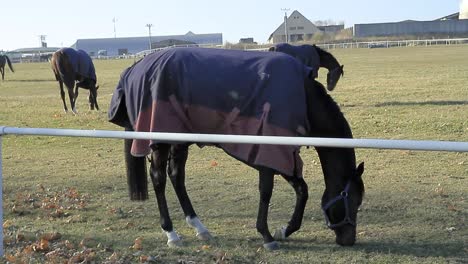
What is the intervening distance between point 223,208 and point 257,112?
79.9 inches

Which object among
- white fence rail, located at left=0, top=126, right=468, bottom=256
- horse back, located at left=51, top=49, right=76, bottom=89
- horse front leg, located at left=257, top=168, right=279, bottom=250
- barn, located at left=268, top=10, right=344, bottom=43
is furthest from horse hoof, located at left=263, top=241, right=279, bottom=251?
barn, located at left=268, top=10, right=344, bottom=43

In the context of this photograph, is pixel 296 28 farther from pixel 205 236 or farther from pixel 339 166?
pixel 339 166

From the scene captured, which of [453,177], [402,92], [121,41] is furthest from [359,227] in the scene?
[121,41]

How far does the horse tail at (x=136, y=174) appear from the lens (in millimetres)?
6328

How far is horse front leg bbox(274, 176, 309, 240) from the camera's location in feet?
18.9

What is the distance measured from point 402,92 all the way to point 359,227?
13017 millimetres

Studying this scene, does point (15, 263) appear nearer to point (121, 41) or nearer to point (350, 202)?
point (350, 202)

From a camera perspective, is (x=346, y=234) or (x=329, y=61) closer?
(x=346, y=234)

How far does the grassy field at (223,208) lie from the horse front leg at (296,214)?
0.34 feet

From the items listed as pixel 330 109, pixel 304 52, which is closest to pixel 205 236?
pixel 330 109

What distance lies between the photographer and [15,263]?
16.6ft

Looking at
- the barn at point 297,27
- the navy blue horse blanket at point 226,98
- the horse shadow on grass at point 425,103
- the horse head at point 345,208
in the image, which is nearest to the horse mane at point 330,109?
the navy blue horse blanket at point 226,98

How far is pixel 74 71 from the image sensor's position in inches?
687

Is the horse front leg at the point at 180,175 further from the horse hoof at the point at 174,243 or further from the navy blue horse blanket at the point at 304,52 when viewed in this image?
the navy blue horse blanket at the point at 304,52
